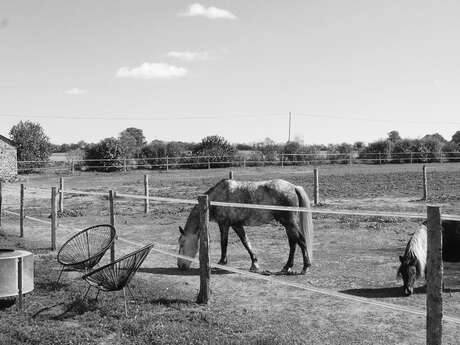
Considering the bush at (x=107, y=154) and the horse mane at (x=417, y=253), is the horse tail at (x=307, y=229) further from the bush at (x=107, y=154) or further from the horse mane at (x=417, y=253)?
the bush at (x=107, y=154)

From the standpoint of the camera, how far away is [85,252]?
9.72 meters

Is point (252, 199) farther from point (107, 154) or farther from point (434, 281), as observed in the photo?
point (107, 154)

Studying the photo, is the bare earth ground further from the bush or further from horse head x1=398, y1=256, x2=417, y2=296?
the bush

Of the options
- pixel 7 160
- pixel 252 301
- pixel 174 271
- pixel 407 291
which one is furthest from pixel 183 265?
pixel 7 160

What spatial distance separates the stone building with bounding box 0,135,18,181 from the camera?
3578 cm

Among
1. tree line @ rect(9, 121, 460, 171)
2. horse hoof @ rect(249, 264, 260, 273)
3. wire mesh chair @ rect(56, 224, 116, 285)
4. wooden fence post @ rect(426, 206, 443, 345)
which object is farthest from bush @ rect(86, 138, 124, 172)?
wooden fence post @ rect(426, 206, 443, 345)

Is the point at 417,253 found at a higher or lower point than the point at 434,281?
lower

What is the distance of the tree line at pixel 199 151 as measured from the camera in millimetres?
44562

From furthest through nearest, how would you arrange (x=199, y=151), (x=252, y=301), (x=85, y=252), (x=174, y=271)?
(x=199, y=151)
(x=85, y=252)
(x=174, y=271)
(x=252, y=301)

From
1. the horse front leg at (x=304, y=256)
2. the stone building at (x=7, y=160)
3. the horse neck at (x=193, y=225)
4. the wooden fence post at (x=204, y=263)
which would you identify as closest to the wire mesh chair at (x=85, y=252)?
the wooden fence post at (x=204, y=263)

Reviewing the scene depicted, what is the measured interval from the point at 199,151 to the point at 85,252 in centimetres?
4100

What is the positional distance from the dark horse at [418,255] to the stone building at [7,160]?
108ft

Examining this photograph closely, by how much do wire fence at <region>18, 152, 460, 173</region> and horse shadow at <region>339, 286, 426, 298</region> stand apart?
113 feet

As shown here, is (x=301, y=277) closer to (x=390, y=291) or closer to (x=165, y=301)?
(x=390, y=291)
